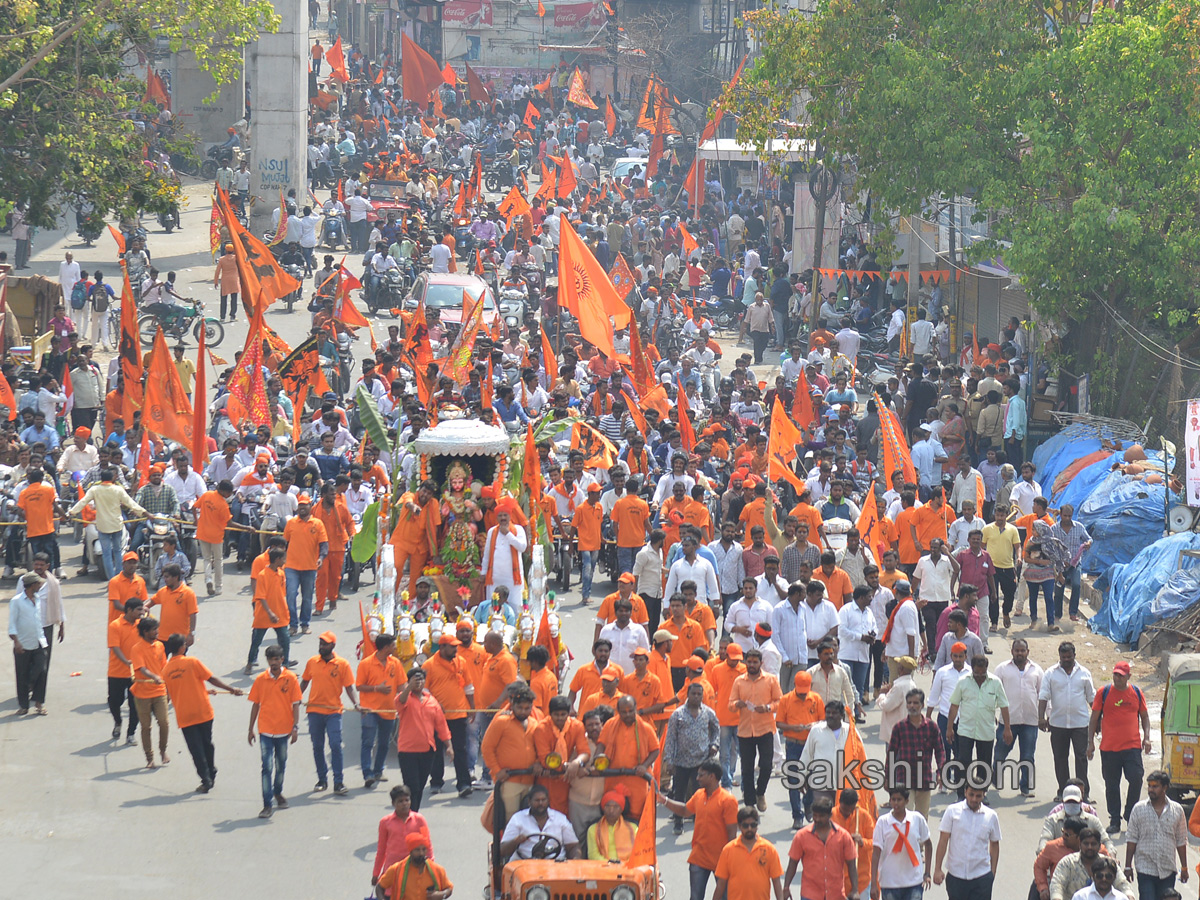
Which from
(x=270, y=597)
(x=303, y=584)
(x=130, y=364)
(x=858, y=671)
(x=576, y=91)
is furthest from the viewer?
(x=576, y=91)

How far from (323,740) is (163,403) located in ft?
26.0

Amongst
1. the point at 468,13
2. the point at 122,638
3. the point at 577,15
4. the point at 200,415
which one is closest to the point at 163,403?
the point at 200,415

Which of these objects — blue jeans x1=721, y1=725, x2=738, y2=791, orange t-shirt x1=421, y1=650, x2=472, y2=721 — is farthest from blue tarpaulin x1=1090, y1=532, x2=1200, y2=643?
orange t-shirt x1=421, y1=650, x2=472, y2=721

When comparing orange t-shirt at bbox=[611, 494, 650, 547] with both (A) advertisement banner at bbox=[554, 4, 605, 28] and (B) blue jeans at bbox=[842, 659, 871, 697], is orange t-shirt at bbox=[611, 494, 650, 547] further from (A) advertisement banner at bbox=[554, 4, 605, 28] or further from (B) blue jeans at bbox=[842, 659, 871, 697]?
(A) advertisement banner at bbox=[554, 4, 605, 28]

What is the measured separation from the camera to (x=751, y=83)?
27750 millimetres

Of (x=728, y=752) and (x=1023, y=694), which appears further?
(x=1023, y=694)

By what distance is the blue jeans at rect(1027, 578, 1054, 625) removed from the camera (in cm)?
1797

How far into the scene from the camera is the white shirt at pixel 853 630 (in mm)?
14508

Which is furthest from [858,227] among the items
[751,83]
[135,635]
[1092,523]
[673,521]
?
[135,635]

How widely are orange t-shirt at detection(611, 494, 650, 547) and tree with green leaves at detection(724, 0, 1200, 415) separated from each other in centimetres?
761

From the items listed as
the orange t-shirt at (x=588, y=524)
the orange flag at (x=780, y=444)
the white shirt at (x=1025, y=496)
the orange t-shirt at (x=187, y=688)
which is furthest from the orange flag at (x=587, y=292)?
the orange t-shirt at (x=187, y=688)

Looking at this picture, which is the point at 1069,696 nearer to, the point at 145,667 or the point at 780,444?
the point at 780,444

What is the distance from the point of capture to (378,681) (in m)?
12.9

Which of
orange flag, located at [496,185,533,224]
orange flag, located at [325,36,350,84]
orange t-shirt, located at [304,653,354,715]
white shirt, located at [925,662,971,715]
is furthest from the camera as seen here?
orange flag, located at [325,36,350,84]
